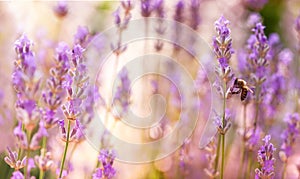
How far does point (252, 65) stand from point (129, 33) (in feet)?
2.78

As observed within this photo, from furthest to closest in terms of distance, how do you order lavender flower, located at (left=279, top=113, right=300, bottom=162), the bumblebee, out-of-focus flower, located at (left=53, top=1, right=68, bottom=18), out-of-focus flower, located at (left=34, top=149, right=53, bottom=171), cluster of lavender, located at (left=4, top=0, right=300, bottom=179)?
out-of-focus flower, located at (left=53, top=1, right=68, bottom=18), lavender flower, located at (left=279, top=113, right=300, bottom=162), the bumblebee, out-of-focus flower, located at (left=34, top=149, right=53, bottom=171), cluster of lavender, located at (left=4, top=0, right=300, bottom=179)

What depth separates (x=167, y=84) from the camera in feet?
7.25

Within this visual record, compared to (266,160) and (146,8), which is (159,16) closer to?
(146,8)

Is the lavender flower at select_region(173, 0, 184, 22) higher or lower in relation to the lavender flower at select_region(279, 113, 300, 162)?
higher

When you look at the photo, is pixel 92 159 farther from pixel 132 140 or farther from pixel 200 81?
pixel 200 81

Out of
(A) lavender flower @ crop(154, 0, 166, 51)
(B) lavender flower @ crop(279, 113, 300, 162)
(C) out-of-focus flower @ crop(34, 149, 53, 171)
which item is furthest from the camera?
(A) lavender flower @ crop(154, 0, 166, 51)

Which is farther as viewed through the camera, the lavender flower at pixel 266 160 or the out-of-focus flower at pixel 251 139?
the out-of-focus flower at pixel 251 139

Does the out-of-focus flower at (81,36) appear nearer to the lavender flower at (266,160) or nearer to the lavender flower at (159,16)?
the lavender flower at (159,16)

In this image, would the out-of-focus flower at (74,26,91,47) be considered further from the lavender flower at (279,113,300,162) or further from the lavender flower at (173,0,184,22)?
the lavender flower at (279,113,300,162)

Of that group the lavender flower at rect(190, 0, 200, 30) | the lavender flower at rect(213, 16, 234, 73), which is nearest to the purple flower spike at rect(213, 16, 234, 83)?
the lavender flower at rect(213, 16, 234, 73)

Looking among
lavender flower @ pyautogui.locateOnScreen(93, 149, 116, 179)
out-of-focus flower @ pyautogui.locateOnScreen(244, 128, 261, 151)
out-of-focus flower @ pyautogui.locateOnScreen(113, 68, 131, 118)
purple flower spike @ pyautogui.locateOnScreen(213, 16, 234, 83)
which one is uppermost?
out-of-focus flower @ pyautogui.locateOnScreen(113, 68, 131, 118)

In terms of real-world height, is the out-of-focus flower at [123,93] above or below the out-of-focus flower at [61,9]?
below

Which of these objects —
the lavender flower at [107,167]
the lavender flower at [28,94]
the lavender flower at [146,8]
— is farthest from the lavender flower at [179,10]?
the lavender flower at [28,94]

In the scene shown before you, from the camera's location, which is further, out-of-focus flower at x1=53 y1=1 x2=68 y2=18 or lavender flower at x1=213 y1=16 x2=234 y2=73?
out-of-focus flower at x1=53 y1=1 x2=68 y2=18
